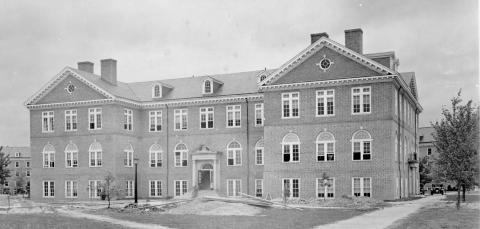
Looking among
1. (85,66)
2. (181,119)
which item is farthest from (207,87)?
(85,66)

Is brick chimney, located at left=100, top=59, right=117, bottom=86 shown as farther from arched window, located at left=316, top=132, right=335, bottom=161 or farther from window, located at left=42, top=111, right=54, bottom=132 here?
arched window, located at left=316, top=132, right=335, bottom=161

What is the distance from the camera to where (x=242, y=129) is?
159ft

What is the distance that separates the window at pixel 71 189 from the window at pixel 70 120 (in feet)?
15.1

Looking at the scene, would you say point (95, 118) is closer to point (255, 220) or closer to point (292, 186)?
point (292, 186)

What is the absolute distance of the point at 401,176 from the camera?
43500mm

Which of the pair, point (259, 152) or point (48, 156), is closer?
point (259, 152)

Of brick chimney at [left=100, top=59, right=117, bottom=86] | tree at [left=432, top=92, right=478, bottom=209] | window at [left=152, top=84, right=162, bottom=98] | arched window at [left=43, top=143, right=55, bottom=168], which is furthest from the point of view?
window at [left=152, top=84, right=162, bottom=98]

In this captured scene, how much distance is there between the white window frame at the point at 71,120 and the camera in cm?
5078

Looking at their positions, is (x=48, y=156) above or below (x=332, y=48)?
below

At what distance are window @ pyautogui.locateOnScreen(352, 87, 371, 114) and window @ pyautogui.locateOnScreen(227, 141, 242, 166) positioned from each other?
11.7m

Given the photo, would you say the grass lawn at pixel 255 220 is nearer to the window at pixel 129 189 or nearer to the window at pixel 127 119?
the window at pixel 129 189

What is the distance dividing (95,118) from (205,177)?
1064 cm

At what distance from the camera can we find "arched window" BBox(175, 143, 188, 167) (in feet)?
167

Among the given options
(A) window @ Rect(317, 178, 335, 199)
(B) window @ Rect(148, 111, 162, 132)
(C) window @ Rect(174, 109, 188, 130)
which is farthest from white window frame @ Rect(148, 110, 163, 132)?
(A) window @ Rect(317, 178, 335, 199)
